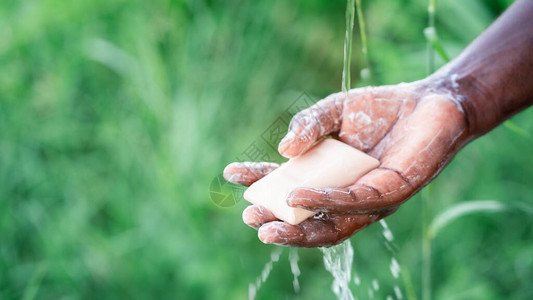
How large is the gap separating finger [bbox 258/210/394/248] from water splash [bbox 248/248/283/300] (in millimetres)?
647

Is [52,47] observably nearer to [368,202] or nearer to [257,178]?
[257,178]

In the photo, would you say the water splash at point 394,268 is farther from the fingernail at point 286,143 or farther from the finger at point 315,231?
the fingernail at point 286,143

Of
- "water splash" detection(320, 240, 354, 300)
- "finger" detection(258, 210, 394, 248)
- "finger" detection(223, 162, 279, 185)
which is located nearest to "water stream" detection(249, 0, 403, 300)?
"water splash" detection(320, 240, 354, 300)

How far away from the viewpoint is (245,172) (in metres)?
1.30

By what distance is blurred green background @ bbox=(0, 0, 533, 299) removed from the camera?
1.87m

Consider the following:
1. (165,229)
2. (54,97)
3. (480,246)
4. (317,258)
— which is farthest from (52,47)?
(480,246)

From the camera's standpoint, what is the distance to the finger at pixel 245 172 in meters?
1.30

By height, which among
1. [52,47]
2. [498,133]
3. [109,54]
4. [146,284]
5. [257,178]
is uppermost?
[52,47]

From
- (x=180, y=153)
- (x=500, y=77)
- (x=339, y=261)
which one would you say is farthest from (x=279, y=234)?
(x=180, y=153)

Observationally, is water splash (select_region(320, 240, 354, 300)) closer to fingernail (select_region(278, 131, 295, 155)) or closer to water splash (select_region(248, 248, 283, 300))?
fingernail (select_region(278, 131, 295, 155))

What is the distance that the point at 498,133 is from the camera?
1966mm

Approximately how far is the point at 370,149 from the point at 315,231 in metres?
0.31

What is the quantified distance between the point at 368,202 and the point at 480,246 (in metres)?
0.99

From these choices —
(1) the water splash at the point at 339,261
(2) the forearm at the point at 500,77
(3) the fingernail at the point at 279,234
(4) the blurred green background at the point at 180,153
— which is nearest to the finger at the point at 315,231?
(3) the fingernail at the point at 279,234
